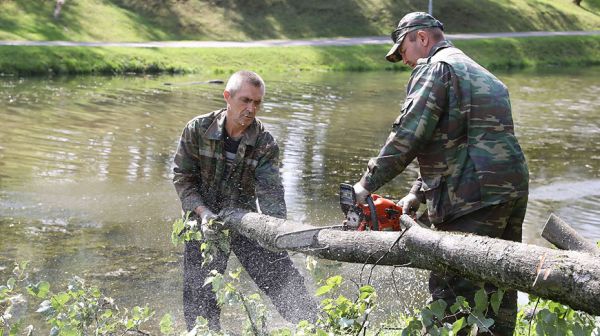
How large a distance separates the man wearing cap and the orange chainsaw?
61mm

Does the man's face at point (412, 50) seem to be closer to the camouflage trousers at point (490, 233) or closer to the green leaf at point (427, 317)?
the camouflage trousers at point (490, 233)

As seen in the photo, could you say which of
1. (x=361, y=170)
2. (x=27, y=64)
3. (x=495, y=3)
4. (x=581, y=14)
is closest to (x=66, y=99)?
(x=27, y=64)

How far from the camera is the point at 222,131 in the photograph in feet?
18.7

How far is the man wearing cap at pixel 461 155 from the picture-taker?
15.4ft

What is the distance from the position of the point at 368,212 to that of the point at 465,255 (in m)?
→ 1.05

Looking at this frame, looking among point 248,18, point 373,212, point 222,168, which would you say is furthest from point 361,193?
point 248,18

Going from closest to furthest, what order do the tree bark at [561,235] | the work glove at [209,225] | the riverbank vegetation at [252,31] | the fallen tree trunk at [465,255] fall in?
the fallen tree trunk at [465,255]
the tree bark at [561,235]
the work glove at [209,225]
the riverbank vegetation at [252,31]

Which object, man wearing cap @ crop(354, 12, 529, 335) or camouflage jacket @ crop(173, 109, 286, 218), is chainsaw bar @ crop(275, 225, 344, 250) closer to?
man wearing cap @ crop(354, 12, 529, 335)

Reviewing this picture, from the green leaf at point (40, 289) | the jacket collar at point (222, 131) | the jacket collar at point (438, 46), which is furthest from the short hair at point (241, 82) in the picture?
the green leaf at point (40, 289)

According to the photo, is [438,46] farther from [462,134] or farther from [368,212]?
[368,212]

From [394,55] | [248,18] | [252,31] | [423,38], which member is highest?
[423,38]

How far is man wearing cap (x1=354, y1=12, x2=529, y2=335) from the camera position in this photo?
4695 millimetres

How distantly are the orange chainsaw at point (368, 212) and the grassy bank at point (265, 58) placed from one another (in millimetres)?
23656

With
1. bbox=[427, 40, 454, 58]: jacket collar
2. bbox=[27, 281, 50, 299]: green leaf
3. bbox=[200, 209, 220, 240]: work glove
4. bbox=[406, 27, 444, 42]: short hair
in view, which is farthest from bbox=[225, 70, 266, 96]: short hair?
bbox=[27, 281, 50, 299]: green leaf
